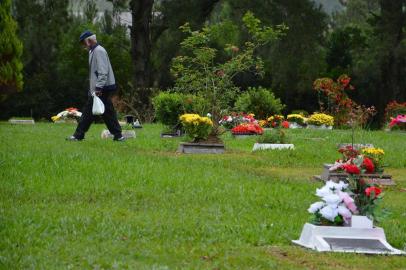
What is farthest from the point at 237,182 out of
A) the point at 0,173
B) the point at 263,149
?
the point at 263,149

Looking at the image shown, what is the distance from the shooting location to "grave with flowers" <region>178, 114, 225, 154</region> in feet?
57.1

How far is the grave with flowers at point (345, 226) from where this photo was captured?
7.25 meters

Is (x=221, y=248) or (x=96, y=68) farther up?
(x=96, y=68)

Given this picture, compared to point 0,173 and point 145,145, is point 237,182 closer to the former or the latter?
point 0,173

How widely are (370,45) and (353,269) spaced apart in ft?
139

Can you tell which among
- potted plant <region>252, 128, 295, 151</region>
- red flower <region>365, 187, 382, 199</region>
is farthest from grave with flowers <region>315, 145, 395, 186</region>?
potted plant <region>252, 128, 295, 151</region>

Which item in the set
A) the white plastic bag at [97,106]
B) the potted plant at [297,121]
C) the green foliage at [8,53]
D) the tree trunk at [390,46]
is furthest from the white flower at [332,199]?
the tree trunk at [390,46]

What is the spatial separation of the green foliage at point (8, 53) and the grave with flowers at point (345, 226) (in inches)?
999

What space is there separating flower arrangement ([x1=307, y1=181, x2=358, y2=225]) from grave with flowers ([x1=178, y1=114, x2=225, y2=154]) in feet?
32.2

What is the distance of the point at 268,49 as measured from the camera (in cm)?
4881

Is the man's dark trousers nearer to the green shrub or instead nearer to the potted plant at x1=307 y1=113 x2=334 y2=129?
the green shrub

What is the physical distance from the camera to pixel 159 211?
8812 millimetres

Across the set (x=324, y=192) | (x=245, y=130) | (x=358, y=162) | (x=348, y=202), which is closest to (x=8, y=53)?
(x=245, y=130)

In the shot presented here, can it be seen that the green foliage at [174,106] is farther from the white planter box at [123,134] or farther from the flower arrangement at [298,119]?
the flower arrangement at [298,119]
